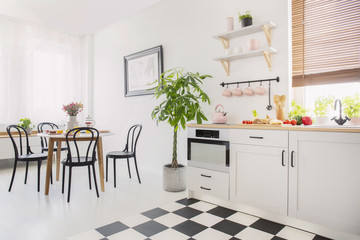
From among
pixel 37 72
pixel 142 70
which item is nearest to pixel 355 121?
pixel 142 70

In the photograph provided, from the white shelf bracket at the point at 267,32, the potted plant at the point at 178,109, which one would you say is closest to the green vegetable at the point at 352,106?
the white shelf bracket at the point at 267,32

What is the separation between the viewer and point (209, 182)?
106 inches

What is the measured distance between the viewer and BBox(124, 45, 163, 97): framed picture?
403 cm

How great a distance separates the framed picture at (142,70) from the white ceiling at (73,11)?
28.9 inches

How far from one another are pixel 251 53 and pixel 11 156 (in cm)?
420

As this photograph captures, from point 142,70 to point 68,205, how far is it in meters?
2.44

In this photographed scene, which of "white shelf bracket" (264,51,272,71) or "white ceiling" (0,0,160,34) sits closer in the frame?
"white shelf bracket" (264,51,272,71)

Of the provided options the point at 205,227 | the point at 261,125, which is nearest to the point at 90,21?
the point at 261,125

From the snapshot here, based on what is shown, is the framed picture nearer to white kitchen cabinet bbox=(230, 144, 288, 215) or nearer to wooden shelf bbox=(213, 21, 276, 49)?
wooden shelf bbox=(213, 21, 276, 49)

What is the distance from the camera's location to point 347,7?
238 cm

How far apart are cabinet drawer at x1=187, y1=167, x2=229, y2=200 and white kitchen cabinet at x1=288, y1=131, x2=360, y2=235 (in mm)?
653

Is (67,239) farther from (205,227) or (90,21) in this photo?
(90,21)

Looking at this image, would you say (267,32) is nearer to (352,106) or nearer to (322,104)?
(322,104)

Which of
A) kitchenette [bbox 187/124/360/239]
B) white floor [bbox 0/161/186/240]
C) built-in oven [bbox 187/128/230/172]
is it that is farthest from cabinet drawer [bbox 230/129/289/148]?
white floor [bbox 0/161/186/240]
